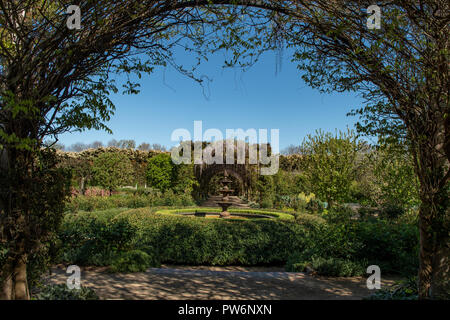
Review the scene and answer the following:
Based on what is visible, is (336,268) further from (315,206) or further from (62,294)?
(315,206)

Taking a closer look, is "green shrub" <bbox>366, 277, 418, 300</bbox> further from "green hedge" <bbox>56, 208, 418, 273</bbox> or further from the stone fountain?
the stone fountain

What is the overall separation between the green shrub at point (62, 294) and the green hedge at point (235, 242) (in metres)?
2.43

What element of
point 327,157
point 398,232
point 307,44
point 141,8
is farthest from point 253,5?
point 327,157

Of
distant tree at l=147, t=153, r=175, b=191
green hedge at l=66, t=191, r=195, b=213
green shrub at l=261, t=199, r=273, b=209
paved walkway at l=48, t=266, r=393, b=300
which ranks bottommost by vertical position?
paved walkway at l=48, t=266, r=393, b=300

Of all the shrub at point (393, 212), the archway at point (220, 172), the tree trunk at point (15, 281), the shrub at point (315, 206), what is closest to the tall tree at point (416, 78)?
the tree trunk at point (15, 281)

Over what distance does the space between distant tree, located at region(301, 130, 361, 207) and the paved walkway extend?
5437mm

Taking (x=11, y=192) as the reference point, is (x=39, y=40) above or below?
above

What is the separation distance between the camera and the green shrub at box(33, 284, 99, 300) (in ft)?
11.0

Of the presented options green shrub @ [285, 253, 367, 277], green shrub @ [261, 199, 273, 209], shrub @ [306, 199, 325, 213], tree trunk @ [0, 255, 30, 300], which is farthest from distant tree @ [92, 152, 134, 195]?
tree trunk @ [0, 255, 30, 300]

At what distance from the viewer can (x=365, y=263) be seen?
20.6 feet

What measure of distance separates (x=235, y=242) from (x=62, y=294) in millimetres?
4613

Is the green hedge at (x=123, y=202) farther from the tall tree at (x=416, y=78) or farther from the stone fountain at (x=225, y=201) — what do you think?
the tall tree at (x=416, y=78)
